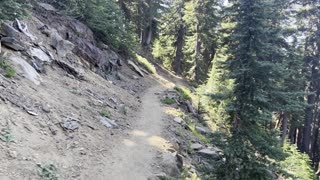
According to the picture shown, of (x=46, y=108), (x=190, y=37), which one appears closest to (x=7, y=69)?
(x=46, y=108)

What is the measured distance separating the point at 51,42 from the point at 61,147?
770cm

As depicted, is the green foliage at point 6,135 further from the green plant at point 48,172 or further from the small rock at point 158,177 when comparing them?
the small rock at point 158,177

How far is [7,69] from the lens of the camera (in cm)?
960

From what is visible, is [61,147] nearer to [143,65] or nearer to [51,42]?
[51,42]

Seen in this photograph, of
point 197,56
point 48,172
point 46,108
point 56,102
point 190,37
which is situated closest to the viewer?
point 48,172

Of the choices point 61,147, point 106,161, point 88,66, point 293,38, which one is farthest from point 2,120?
point 293,38

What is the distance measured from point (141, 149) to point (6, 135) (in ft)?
15.0

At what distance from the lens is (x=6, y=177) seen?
6.21 m

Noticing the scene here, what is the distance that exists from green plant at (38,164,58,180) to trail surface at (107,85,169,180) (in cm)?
152

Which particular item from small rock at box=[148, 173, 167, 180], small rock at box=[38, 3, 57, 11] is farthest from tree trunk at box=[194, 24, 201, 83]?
small rock at box=[148, 173, 167, 180]

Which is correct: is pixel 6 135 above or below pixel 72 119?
below

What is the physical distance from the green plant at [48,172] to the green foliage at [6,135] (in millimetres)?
1000

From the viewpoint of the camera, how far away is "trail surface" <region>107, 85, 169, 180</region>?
8.86 metres

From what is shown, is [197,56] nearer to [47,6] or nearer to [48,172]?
[47,6]
